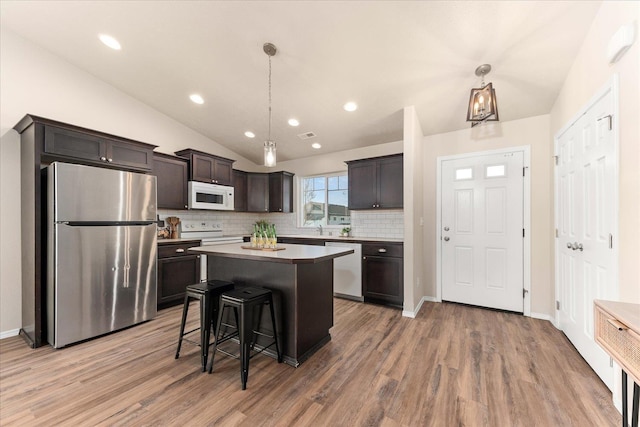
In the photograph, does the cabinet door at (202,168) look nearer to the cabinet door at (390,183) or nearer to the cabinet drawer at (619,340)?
the cabinet door at (390,183)

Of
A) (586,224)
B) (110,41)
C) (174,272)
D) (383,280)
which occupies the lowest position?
(383,280)

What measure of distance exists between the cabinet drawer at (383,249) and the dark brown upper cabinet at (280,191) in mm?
2021

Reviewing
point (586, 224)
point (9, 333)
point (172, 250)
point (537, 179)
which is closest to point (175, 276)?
point (172, 250)

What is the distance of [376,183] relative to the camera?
13.3ft

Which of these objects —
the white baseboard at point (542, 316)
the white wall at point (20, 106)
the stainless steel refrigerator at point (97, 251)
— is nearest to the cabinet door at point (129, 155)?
the stainless steel refrigerator at point (97, 251)

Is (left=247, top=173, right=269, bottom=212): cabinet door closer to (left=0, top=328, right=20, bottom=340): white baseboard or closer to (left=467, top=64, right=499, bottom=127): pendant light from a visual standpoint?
(left=0, top=328, right=20, bottom=340): white baseboard

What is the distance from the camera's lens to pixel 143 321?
3053 mm

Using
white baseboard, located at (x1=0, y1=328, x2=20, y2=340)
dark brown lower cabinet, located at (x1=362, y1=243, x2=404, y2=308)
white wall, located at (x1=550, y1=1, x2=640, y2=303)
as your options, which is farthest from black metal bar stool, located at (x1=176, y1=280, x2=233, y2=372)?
white wall, located at (x1=550, y1=1, x2=640, y2=303)

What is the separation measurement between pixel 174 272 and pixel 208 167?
176 centimetres

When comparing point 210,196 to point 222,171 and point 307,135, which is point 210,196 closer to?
point 222,171

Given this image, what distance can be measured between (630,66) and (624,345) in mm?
1639

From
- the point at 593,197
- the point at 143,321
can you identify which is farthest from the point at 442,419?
the point at 143,321

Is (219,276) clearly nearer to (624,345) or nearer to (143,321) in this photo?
(143,321)

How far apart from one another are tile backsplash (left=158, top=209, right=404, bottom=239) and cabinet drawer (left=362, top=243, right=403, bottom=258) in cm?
58
